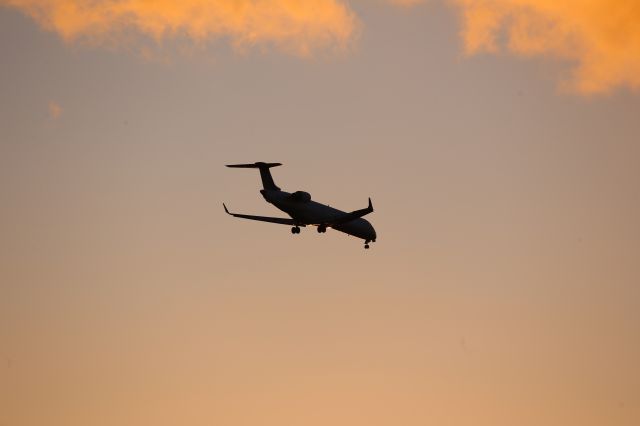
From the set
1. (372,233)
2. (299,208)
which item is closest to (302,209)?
(299,208)

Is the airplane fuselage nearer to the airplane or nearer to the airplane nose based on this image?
the airplane

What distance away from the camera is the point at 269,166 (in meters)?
106

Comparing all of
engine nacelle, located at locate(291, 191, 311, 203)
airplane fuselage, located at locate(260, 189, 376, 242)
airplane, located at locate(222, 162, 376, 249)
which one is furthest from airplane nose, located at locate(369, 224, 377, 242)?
engine nacelle, located at locate(291, 191, 311, 203)

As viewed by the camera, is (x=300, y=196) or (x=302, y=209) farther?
(x=302, y=209)

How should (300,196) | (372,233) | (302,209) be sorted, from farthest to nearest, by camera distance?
(372,233) → (302,209) → (300,196)

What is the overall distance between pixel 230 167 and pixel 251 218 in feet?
29.1

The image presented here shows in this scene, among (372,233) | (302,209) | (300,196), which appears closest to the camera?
(300,196)

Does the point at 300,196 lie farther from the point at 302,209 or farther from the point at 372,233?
the point at 372,233

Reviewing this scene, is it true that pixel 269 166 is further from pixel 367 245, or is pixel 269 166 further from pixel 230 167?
pixel 367 245

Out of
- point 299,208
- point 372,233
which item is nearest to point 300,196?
point 299,208

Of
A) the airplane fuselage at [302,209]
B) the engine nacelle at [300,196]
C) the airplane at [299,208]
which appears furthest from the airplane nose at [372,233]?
the engine nacelle at [300,196]

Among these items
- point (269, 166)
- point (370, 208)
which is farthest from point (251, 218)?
point (370, 208)

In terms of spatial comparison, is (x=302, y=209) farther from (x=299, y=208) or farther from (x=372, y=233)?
(x=372, y=233)

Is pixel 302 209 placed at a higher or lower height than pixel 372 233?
lower
